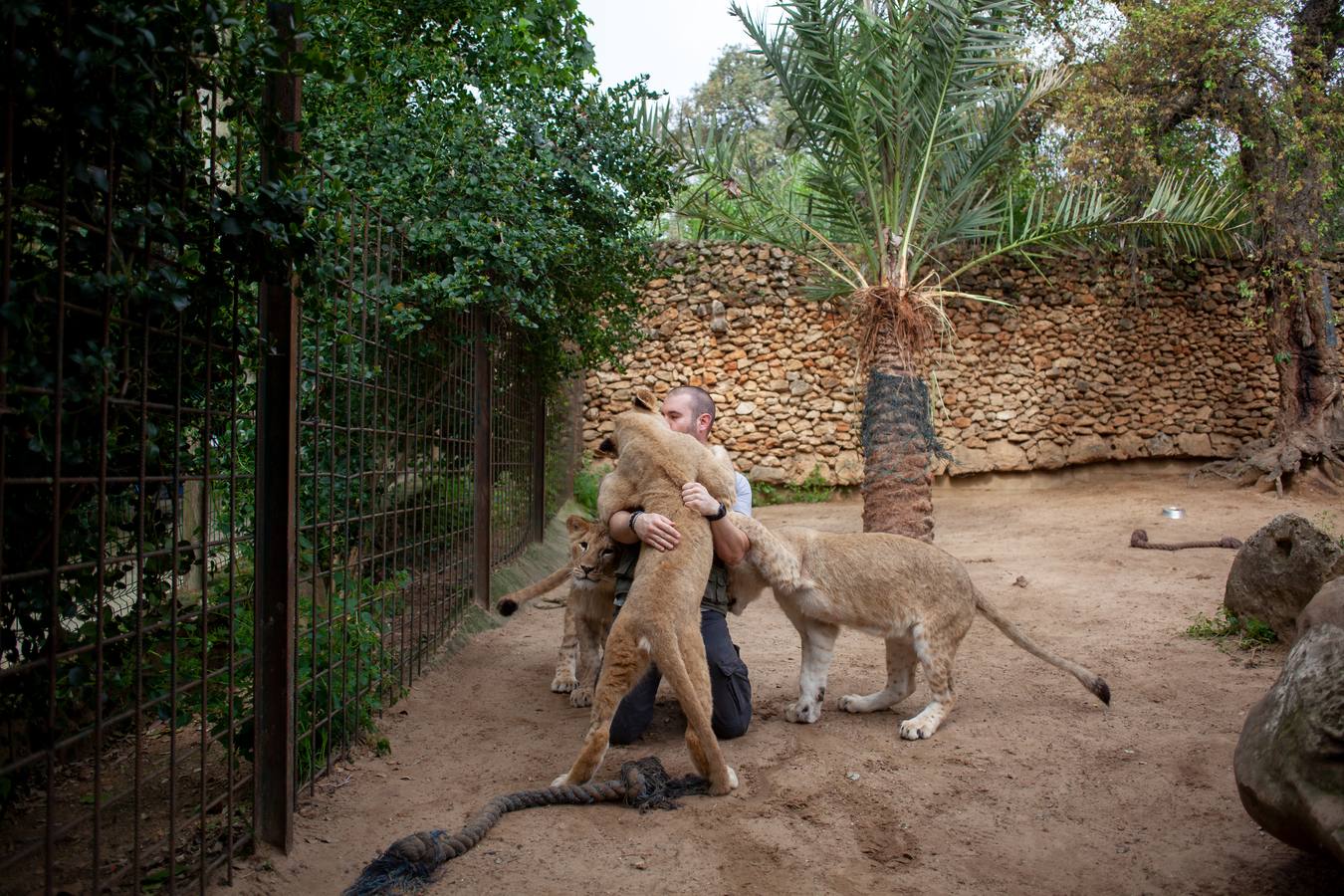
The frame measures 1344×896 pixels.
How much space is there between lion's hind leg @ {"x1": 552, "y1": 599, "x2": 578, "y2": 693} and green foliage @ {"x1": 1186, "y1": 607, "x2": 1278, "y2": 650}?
3793 millimetres

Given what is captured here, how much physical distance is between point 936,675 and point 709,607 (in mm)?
1085

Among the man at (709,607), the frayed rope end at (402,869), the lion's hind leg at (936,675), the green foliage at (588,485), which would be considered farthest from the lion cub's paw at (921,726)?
the green foliage at (588,485)

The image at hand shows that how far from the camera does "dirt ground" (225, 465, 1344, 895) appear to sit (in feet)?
9.25

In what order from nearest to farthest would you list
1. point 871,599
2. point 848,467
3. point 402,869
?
point 402,869 < point 871,599 < point 848,467

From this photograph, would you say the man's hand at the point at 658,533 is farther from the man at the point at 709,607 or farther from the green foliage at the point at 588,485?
the green foliage at the point at 588,485

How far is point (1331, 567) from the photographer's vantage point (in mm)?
4883

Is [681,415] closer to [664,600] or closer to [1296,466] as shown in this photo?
[664,600]

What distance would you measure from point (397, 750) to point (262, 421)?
172 cm

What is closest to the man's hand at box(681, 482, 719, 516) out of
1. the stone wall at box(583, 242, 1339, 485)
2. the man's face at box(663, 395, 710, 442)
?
the man's face at box(663, 395, 710, 442)

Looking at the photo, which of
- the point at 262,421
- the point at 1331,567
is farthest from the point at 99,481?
the point at 1331,567

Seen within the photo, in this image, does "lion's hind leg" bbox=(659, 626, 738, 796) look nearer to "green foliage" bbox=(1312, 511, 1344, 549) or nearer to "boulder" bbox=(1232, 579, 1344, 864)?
"boulder" bbox=(1232, 579, 1344, 864)

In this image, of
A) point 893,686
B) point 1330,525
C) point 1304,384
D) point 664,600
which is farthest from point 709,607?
point 1304,384

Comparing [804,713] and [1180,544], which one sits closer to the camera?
[804,713]

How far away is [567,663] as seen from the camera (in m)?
4.94
